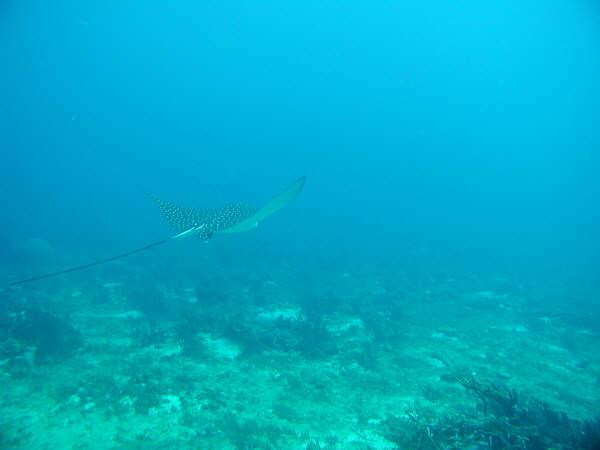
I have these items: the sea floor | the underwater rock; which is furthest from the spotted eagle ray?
the sea floor

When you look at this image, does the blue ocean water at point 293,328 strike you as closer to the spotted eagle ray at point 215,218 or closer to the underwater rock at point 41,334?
the underwater rock at point 41,334

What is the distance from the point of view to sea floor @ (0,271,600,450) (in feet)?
16.6

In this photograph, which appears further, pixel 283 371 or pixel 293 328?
pixel 293 328

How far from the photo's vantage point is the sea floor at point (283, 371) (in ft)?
16.6

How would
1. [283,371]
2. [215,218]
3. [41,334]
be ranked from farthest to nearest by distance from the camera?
[41,334] < [215,218] < [283,371]

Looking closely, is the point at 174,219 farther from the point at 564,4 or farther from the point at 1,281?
A: the point at 564,4

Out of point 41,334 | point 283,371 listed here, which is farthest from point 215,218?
point 41,334

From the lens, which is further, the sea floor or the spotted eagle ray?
the spotted eagle ray

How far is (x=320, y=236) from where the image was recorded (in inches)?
1213

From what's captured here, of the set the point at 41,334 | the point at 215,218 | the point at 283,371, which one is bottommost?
the point at 41,334

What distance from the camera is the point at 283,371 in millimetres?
7297

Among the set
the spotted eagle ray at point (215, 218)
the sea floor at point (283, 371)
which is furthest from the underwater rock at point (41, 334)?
the spotted eagle ray at point (215, 218)

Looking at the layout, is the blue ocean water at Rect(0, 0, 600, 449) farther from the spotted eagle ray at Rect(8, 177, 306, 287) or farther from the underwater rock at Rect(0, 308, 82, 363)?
the spotted eagle ray at Rect(8, 177, 306, 287)

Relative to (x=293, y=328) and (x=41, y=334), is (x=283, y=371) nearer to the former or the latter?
(x=293, y=328)
